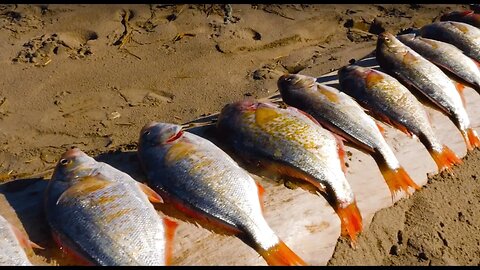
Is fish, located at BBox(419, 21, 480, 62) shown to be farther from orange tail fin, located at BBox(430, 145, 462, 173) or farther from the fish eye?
the fish eye

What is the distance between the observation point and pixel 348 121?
3.54m

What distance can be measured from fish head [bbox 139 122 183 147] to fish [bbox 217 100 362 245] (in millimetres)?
383

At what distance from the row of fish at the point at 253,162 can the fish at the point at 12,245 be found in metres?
0.16

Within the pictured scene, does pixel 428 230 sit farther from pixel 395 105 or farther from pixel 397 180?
pixel 395 105

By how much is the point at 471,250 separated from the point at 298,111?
140cm

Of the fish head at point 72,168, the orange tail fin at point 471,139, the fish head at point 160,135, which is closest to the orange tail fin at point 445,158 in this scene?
the orange tail fin at point 471,139

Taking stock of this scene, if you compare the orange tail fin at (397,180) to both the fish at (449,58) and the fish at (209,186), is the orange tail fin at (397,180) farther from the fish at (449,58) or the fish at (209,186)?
the fish at (449,58)

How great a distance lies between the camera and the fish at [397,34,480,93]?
14.2 ft

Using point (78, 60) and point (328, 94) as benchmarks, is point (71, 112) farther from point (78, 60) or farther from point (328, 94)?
point (328, 94)

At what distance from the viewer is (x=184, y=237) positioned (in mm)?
2807

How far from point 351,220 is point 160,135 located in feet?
3.96

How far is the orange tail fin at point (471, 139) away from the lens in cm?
389

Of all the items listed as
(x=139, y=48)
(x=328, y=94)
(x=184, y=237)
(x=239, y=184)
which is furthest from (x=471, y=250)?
(x=139, y=48)

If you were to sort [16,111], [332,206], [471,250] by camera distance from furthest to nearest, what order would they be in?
[16,111] → [471,250] → [332,206]
